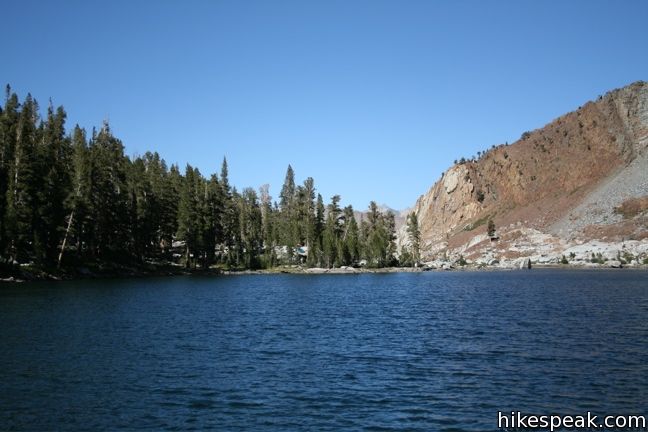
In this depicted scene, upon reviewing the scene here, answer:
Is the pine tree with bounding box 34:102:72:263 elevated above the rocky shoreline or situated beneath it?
elevated above

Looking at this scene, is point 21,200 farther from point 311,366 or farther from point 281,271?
point 281,271

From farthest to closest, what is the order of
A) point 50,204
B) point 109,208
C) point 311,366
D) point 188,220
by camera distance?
point 188,220
point 109,208
point 50,204
point 311,366

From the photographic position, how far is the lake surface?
20422mm

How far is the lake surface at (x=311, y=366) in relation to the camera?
2042 cm

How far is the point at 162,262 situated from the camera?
123500mm

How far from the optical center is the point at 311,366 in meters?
28.6

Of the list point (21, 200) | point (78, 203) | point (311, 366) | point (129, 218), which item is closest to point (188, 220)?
point (129, 218)

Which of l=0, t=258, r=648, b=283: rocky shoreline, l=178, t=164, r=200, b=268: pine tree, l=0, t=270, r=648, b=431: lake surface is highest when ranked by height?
l=178, t=164, r=200, b=268: pine tree

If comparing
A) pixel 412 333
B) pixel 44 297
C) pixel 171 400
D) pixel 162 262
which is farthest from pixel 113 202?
pixel 171 400

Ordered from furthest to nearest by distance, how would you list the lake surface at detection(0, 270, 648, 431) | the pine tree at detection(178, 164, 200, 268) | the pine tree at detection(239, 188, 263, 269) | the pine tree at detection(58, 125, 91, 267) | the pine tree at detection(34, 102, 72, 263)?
the pine tree at detection(239, 188, 263, 269)
the pine tree at detection(178, 164, 200, 268)
the pine tree at detection(58, 125, 91, 267)
the pine tree at detection(34, 102, 72, 263)
the lake surface at detection(0, 270, 648, 431)

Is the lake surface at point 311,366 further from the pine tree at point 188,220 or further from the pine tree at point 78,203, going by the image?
the pine tree at point 188,220

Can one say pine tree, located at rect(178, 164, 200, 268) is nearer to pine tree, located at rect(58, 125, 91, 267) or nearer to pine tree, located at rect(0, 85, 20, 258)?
pine tree, located at rect(58, 125, 91, 267)

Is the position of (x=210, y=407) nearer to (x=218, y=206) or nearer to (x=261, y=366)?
(x=261, y=366)

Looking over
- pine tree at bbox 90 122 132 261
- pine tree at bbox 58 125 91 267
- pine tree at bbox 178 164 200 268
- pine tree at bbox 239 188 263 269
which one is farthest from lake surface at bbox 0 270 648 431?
pine tree at bbox 239 188 263 269
